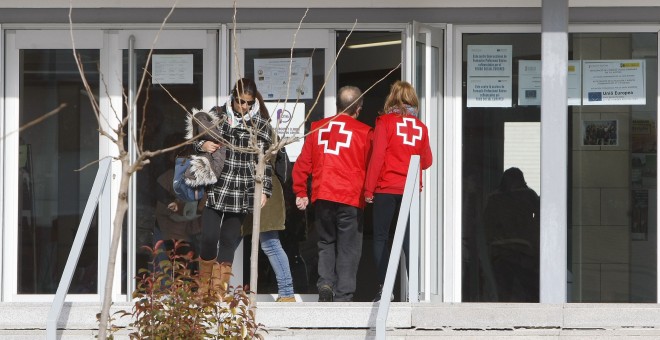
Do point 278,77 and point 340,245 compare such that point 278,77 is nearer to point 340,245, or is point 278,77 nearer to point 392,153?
point 392,153

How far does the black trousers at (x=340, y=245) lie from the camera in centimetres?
873

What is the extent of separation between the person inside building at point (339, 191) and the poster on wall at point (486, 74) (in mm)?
1272

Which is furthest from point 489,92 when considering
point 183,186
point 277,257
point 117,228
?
point 117,228

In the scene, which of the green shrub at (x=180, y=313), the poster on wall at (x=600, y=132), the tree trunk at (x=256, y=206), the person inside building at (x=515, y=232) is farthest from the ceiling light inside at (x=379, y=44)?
the green shrub at (x=180, y=313)

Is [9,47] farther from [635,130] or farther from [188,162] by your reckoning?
[635,130]

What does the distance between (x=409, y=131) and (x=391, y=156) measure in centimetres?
21

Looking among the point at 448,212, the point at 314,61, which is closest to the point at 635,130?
the point at 448,212

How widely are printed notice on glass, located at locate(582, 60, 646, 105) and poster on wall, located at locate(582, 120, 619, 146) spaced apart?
0.49ft

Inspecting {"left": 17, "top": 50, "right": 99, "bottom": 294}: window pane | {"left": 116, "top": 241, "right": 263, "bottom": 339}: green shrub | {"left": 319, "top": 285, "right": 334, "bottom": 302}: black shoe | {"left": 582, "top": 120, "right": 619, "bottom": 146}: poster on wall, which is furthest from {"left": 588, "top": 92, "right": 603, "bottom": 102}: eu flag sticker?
{"left": 116, "top": 241, "right": 263, "bottom": 339}: green shrub

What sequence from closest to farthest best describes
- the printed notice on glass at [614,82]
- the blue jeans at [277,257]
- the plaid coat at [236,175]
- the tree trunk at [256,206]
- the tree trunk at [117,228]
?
the tree trunk at [117,228], the tree trunk at [256,206], the plaid coat at [236,175], the blue jeans at [277,257], the printed notice on glass at [614,82]

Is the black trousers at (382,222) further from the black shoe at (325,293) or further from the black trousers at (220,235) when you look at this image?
the black trousers at (220,235)

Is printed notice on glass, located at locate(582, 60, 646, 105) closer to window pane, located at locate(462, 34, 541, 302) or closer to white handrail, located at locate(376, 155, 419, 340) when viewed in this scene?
window pane, located at locate(462, 34, 541, 302)

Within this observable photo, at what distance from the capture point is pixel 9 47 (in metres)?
9.71
